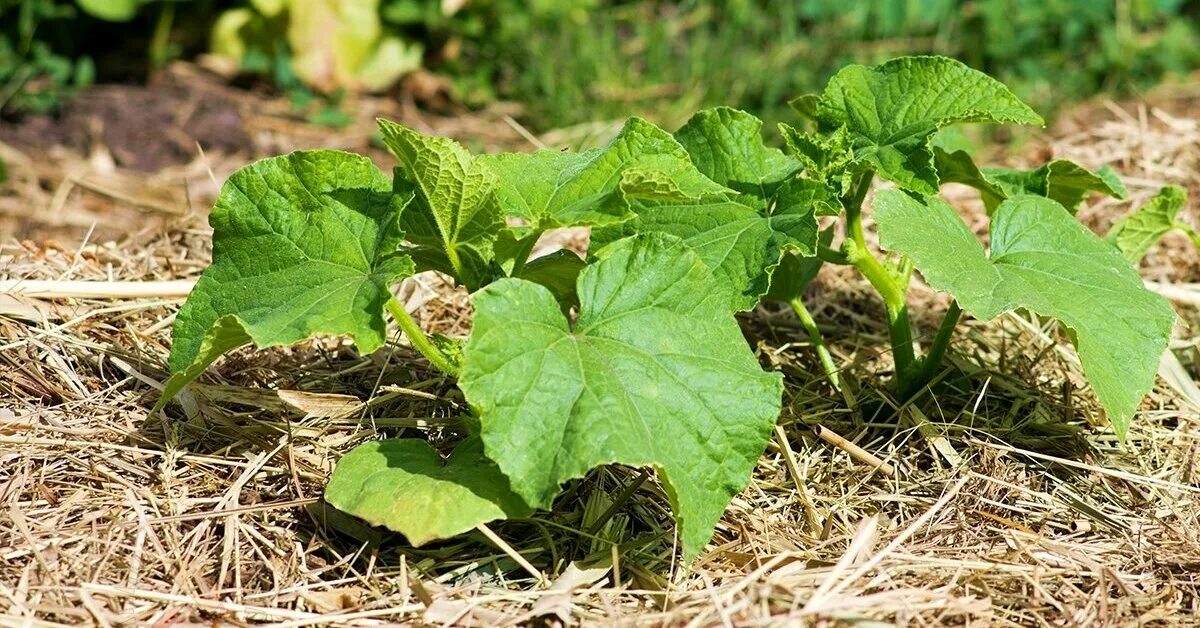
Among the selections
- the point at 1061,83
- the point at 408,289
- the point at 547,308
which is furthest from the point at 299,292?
the point at 1061,83

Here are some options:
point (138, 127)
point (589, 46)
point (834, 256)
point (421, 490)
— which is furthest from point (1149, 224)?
point (138, 127)

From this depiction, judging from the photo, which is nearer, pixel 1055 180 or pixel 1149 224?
pixel 1055 180

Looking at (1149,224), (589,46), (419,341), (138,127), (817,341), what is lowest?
(138,127)

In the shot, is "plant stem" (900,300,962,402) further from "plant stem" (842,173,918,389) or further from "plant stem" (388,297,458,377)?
"plant stem" (388,297,458,377)

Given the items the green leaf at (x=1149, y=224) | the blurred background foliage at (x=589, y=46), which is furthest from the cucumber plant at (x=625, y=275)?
the blurred background foliage at (x=589, y=46)

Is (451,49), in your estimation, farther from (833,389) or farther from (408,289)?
(833,389)

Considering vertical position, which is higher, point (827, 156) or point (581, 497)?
point (827, 156)

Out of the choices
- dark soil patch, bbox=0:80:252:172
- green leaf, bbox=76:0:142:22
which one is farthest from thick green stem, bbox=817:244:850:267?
green leaf, bbox=76:0:142:22

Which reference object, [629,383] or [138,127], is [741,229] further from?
[138,127]
